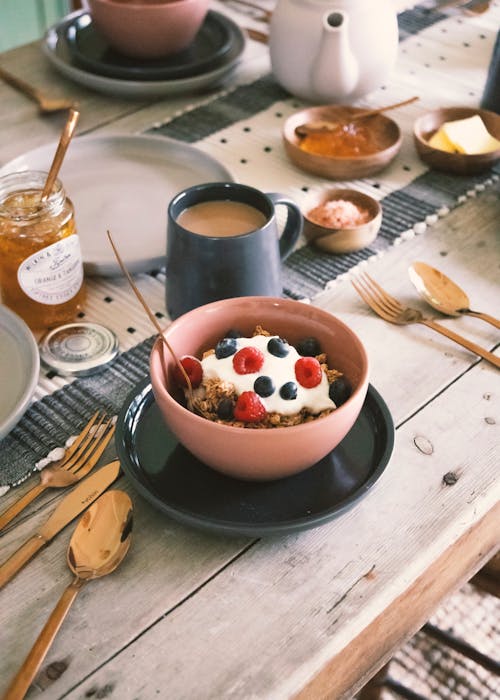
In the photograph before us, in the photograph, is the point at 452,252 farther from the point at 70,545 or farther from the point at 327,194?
the point at 70,545

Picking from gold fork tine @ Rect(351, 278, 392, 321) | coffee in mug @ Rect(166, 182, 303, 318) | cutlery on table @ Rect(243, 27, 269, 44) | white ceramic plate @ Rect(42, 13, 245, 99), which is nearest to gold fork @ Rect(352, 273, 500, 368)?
gold fork tine @ Rect(351, 278, 392, 321)

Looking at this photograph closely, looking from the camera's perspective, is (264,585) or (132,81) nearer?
(264,585)

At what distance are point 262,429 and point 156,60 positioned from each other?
0.90 meters

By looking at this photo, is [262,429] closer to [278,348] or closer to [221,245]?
[278,348]

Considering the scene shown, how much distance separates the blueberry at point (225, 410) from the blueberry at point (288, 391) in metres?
0.04

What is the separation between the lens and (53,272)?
0.84 meters

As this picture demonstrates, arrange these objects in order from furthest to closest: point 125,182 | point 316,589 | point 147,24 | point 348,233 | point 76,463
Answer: point 147,24 → point 125,182 → point 348,233 → point 76,463 → point 316,589

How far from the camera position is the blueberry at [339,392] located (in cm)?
68

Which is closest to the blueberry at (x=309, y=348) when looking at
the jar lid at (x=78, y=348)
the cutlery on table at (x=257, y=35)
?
the jar lid at (x=78, y=348)

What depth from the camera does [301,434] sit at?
631 mm

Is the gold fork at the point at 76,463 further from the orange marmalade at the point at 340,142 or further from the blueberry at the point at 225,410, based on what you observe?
the orange marmalade at the point at 340,142

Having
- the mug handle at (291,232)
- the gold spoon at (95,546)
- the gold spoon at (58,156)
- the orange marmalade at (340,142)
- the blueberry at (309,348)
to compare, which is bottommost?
the gold spoon at (95,546)

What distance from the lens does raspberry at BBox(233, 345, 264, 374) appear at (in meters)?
0.69

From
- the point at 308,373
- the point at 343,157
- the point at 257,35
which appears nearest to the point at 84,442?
the point at 308,373
